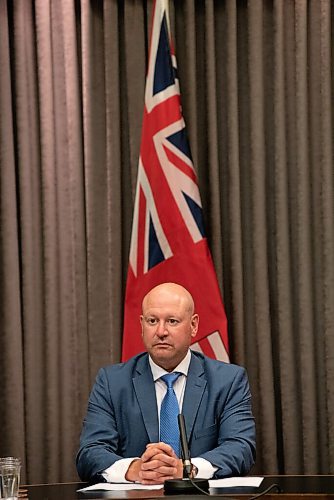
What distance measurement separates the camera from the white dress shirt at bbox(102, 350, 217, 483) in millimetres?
3367

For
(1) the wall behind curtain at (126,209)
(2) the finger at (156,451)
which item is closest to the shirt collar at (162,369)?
(2) the finger at (156,451)

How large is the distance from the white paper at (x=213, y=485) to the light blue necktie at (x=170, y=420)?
0.40 metres

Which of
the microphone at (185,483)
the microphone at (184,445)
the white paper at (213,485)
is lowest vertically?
the white paper at (213,485)

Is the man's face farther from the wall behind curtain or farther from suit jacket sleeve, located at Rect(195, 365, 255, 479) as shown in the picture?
the wall behind curtain

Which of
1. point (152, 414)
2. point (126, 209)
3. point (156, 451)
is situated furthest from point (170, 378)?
point (126, 209)

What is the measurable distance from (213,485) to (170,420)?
1.94 feet

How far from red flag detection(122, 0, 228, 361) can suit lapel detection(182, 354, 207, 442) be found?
31.1 inches

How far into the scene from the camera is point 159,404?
3.81 metres

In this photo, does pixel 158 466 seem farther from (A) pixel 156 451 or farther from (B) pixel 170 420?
(B) pixel 170 420

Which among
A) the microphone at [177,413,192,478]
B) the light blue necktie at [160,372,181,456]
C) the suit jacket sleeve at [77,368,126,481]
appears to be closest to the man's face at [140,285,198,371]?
the light blue necktie at [160,372,181,456]

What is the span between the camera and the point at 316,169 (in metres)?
5.00

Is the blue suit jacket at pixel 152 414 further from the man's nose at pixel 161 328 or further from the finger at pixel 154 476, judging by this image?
the finger at pixel 154 476

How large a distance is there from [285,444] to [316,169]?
1.46 m

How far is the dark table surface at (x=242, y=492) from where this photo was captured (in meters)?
2.92
